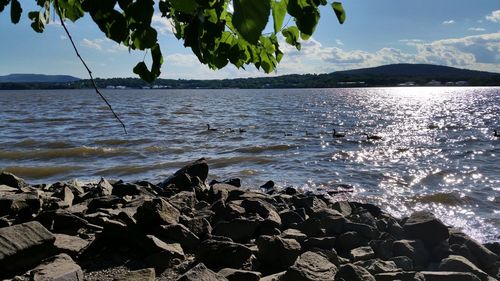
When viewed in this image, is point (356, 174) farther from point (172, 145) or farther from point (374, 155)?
point (172, 145)

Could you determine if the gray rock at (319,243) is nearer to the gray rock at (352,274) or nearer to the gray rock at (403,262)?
the gray rock at (403,262)

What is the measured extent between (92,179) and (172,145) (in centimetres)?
848

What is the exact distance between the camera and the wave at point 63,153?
21.7 m

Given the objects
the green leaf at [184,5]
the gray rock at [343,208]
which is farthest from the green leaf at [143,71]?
the gray rock at [343,208]

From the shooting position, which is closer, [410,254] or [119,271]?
[119,271]

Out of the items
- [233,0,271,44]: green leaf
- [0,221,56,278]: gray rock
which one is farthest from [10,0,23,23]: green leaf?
[0,221,56,278]: gray rock

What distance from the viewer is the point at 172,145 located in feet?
81.0

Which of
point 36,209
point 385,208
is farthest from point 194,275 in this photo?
point 385,208

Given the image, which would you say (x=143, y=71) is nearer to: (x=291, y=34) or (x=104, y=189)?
(x=291, y=34)

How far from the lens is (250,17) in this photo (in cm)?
116

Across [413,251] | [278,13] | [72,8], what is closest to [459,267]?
[413,251]

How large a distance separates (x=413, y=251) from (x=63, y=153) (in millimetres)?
19087

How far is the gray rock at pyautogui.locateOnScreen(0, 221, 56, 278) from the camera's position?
17.7ft

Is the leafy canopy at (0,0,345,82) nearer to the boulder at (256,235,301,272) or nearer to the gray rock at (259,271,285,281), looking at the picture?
the gray rock at (259,271,285,281)
